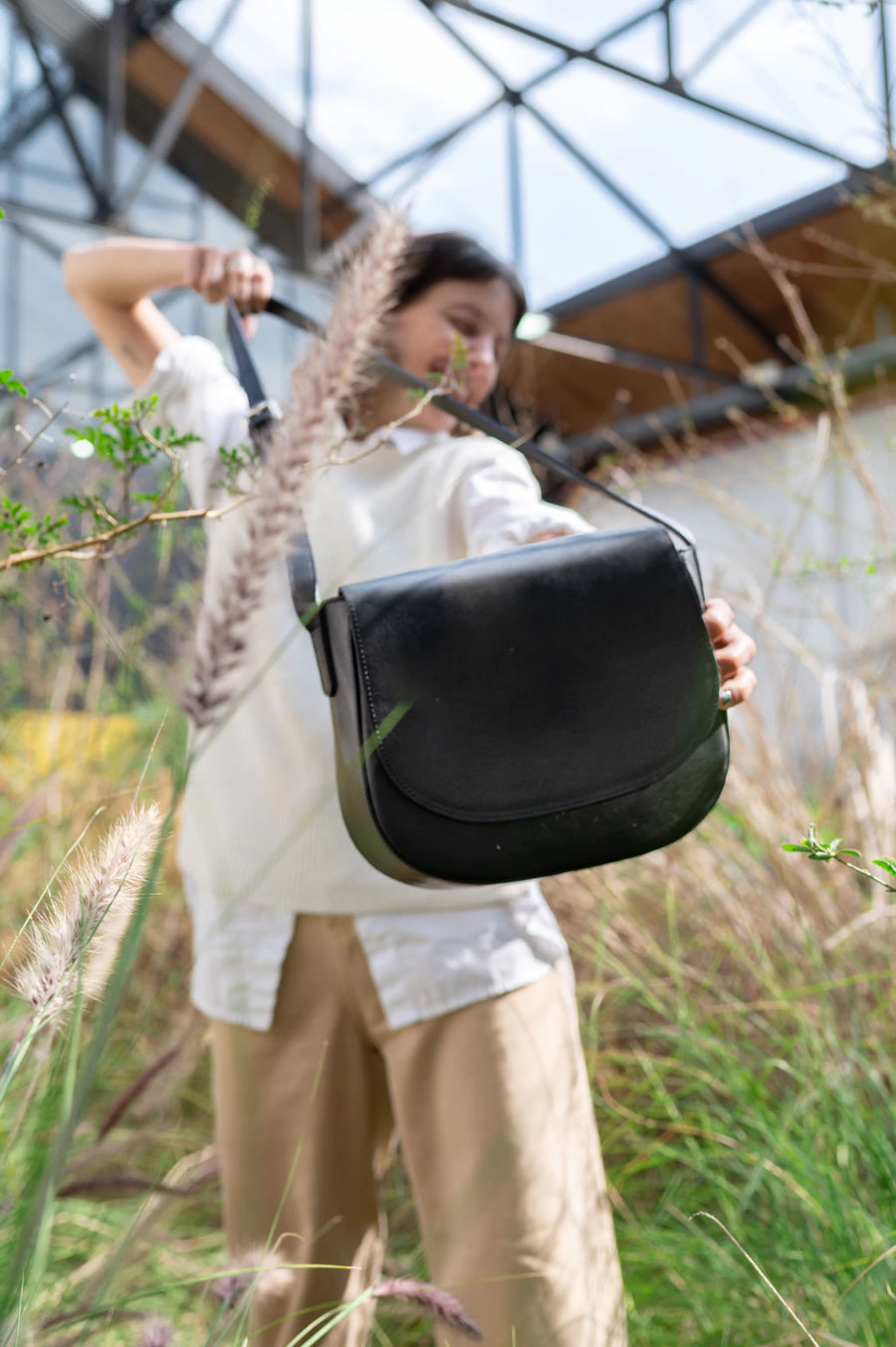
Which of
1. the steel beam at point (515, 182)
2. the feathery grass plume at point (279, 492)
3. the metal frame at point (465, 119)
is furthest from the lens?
the steel beam at point (515, 182)

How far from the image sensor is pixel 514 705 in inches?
23.9

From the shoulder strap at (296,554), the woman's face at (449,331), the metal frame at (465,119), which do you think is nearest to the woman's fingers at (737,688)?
the shoulder strap at (296,554)

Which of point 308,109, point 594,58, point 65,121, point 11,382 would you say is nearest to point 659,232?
point 308,109

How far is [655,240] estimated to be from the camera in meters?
4.97

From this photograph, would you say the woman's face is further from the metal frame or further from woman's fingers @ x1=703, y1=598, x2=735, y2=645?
the metal frame

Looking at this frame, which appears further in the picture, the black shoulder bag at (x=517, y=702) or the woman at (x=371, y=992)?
the woman at (x=371, y=992)

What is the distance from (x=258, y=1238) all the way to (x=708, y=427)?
5.98m

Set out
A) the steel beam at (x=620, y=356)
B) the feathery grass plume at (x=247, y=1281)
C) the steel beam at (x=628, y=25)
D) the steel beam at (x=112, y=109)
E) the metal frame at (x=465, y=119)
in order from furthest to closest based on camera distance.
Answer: the steel beam at (x=620, y=356) → the steel beam at (x=112, y=109) → the steel beam at (x=628, y=25) → the metal frame at (x=465, y=119) → the feathery grass plume at (x=247, y=1281)

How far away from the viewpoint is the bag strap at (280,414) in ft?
2.04

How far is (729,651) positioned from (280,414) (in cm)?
31

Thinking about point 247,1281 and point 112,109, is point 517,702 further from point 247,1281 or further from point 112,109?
point 112,109

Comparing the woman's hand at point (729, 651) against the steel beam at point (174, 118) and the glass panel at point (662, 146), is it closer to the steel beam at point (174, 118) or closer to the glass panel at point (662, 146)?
the glass panel at point (662, 146)

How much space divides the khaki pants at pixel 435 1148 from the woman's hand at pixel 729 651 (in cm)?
28

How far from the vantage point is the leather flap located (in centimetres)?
60
